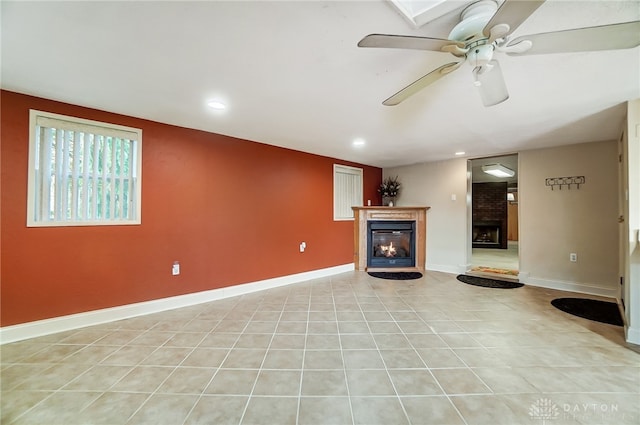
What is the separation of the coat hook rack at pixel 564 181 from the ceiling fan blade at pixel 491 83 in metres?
3.31

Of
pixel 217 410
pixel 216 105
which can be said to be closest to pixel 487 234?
pixel 216 105

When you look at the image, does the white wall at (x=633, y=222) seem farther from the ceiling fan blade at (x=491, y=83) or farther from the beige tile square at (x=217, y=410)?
the beige tile square at (x=217, y=410)

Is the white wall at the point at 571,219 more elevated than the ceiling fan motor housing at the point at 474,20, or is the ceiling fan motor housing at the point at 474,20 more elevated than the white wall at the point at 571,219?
the ceiling fan motor housing at the point at 474,20

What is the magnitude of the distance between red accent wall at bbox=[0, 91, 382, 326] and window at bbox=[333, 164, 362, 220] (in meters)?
0.19

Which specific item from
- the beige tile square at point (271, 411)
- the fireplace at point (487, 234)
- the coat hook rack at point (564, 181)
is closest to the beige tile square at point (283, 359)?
the beige tile square at point (271, 411)

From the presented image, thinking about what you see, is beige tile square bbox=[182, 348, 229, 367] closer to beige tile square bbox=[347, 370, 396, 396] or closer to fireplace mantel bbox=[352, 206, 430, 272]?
beige tile square bbox=[347, 370, 396, 396]

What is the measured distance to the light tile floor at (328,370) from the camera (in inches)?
56.6

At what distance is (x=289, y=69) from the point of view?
185 centimetres

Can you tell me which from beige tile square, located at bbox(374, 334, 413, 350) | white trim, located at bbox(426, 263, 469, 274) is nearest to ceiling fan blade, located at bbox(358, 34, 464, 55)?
beige tile square, located at bbox(374, 334, 413, 350)

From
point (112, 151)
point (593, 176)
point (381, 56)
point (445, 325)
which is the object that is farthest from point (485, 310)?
point (112, 151)

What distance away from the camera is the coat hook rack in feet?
12.4

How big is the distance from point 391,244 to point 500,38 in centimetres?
438

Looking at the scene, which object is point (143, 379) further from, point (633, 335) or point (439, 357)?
point (633, 335)

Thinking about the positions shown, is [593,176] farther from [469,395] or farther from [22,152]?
[22,152]
